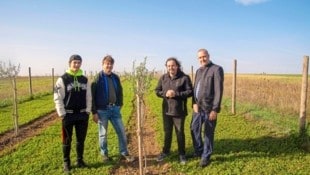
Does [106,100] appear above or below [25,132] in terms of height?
above

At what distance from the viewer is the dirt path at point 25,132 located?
993 cm

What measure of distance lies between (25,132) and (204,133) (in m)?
7.48

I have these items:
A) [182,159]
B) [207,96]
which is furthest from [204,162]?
[207,96]

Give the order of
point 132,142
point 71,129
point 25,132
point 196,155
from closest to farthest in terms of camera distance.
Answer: point 71,129 → point 196,155 → point 132,142 → point 25,132

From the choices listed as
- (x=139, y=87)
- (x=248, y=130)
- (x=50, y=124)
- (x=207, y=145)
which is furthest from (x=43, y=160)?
(x=248, y=130)

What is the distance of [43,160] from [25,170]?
0.70 meters

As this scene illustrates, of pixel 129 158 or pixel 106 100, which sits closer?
pixel 106 100

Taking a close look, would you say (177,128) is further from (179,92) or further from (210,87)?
(210,87)

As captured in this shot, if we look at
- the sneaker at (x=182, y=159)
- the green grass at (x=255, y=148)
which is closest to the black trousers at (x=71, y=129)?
the green grass at (x=255, y=148)

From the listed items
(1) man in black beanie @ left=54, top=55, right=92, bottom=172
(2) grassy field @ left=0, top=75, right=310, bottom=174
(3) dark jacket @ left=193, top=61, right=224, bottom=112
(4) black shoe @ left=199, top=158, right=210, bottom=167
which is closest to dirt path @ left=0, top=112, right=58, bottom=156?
(2) grassy field @ left=0, top=75, right=310, bottom=174

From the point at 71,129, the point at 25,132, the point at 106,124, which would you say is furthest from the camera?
the point at 25,132

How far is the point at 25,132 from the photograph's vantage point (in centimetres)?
1169

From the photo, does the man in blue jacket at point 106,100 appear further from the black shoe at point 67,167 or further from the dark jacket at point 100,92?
the black shoe at point 67,167

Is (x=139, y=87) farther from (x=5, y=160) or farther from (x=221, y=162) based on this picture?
(x=5, y=160)
